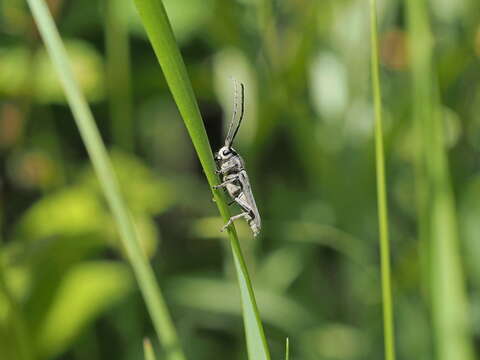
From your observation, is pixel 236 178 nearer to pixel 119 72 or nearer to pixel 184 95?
pixel 184 95

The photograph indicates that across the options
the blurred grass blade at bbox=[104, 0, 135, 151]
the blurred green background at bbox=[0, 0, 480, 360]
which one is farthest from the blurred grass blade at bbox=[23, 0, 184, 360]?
the blurred grass blade at bbox=[104, 0, 135, 151]

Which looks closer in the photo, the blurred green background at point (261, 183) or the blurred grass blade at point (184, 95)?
the blurred grass blade at point (184, 95)

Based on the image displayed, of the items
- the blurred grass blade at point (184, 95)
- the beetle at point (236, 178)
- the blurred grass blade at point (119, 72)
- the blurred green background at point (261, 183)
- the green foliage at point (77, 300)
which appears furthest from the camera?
the blurred grass blade at point (119, 72)

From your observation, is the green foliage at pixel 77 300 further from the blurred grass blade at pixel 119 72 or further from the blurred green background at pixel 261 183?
the blurred grass blade at pixel 119 72

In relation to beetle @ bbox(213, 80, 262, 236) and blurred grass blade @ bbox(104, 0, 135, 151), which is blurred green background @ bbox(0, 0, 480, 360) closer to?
blurred grass blade @ bbox(104, 0, 135, 151)

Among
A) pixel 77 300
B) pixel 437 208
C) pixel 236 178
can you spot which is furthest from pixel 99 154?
pixel 77 300

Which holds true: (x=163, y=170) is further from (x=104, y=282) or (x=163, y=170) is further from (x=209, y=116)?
(x=104, y=282)

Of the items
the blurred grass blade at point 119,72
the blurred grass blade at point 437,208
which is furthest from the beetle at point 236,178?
the blurred grass blade at point 119,72
